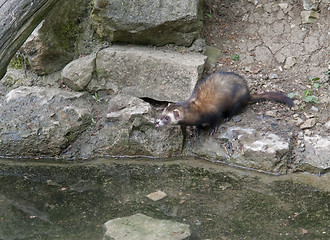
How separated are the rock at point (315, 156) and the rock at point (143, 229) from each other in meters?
1.45

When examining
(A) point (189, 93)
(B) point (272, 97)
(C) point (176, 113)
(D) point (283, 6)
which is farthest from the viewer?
(D) point (283, 6)

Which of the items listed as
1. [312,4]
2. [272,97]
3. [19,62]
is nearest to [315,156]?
[272,97]

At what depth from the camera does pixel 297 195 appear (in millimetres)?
4207

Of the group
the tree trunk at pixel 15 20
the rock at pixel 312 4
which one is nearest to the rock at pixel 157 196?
the tree trunk at pixel 15 20

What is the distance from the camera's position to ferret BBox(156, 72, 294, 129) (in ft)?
16.5

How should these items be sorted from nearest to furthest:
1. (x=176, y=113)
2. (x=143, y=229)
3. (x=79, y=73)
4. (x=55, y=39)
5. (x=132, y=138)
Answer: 1. (x=143, y=229)
2. (x=176, y=113)
3. (x=132, y=138)
4. (x=79, y=73)
5. (x=55, y=39)

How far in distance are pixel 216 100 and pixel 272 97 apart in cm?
60

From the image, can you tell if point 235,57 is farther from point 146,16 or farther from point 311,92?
point 146,16

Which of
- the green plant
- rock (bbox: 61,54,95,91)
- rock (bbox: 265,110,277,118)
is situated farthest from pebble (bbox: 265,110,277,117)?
rock (bbox: 61,54,95,91)

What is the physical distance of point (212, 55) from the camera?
5773mm

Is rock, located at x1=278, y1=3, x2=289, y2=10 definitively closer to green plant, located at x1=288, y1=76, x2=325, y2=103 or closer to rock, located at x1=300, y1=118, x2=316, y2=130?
green plant, located at x1=288, y1=76, x2=325, y2=103

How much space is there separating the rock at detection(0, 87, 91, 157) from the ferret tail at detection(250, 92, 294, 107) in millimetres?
1771

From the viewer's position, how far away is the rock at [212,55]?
5.73 metres

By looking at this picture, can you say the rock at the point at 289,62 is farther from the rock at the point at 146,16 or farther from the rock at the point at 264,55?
the rock at the point at 146,16
